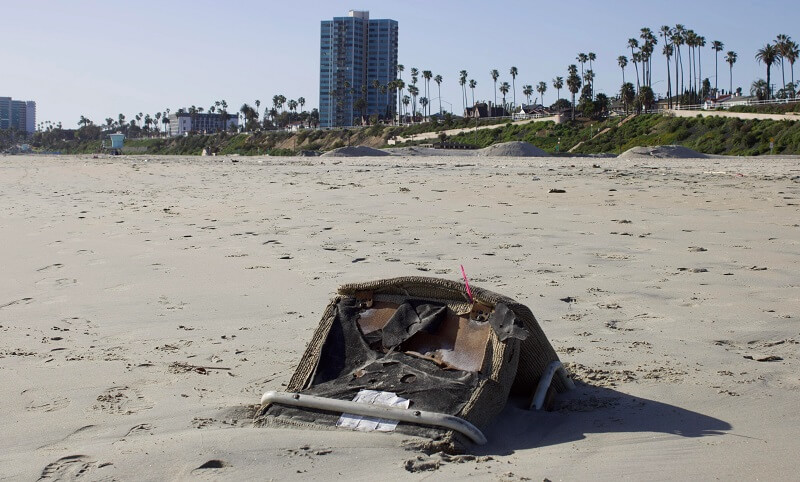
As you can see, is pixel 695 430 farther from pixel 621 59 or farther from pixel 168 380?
pixel 621 59

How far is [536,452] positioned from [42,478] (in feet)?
5.83

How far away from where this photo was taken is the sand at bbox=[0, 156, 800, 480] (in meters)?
2.93

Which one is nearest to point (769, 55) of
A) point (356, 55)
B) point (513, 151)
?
point (513, 151)

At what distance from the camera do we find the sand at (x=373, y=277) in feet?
9.61

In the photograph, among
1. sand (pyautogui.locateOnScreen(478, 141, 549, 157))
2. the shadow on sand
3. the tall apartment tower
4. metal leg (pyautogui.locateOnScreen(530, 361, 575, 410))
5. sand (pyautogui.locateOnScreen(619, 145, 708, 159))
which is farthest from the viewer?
the tall apartment tower

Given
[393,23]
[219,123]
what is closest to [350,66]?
[393,23]

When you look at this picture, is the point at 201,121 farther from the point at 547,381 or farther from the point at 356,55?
the point at 547,381

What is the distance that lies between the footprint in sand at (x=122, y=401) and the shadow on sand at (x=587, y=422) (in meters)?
1.56

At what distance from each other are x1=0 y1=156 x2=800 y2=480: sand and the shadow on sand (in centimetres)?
1

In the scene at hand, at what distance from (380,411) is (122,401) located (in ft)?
4.21

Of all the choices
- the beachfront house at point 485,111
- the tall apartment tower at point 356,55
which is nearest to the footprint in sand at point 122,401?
the beachfront house at point 485,111

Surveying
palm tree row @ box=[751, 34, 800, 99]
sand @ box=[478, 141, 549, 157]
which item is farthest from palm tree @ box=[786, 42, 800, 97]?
sand @ box=[478, 141, 549, 157]

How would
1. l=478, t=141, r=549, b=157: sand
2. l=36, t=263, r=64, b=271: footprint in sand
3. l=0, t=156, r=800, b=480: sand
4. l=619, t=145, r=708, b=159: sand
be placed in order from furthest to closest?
l=478, t=141, r=549, b=157: sand, l=619, t=145, r=708, b=159: sand, l=36, t=263, r=64, b=271: footprint in sand, l=0, t=156, r=800, b=480: sand

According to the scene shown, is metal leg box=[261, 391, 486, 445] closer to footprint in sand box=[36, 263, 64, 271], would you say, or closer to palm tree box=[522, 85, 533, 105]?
footprint in sand box=[36, 263, 64, 271]
